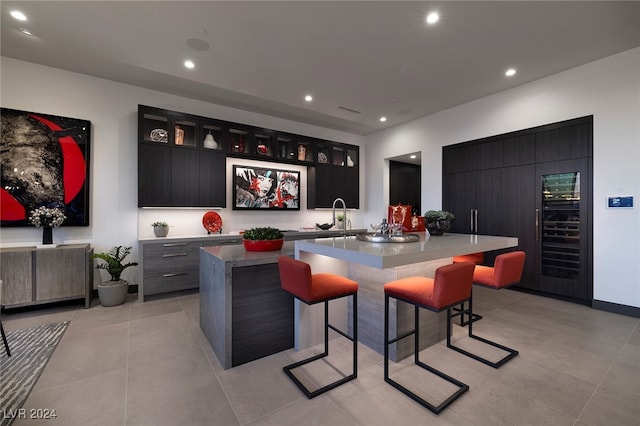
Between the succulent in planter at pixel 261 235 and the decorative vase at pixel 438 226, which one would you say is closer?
the succulent in planter at pixel 261 235

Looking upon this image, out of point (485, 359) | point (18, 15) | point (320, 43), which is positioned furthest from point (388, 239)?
point (18, 15)

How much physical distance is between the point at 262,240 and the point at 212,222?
2.55 metres

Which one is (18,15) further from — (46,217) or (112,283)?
(112,283)

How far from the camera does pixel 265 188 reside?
525cm

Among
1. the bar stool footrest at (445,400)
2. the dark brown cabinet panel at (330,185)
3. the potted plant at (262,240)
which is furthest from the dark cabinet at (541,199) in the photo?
the potted plant at (262,240)

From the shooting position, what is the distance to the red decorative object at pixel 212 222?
4.57m

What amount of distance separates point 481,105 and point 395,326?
4267 mm

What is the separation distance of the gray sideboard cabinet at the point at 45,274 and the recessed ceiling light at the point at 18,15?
2441mm

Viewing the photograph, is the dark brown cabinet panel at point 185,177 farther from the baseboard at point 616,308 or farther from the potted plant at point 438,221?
the baseboard at point 616,308

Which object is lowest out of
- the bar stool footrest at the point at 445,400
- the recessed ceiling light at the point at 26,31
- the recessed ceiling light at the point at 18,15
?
the bar stool footrest at the point at 445,400

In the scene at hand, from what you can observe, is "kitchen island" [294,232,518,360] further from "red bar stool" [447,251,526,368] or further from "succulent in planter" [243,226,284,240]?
"succulent in planter" [243,226,284,240]

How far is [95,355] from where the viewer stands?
2.28 m

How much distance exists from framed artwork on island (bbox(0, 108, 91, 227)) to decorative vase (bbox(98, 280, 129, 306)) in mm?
965

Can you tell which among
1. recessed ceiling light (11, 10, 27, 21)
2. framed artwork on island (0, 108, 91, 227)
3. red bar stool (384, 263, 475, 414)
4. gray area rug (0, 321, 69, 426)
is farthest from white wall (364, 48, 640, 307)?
framed artwork on island (0, 108, 91, 227)
